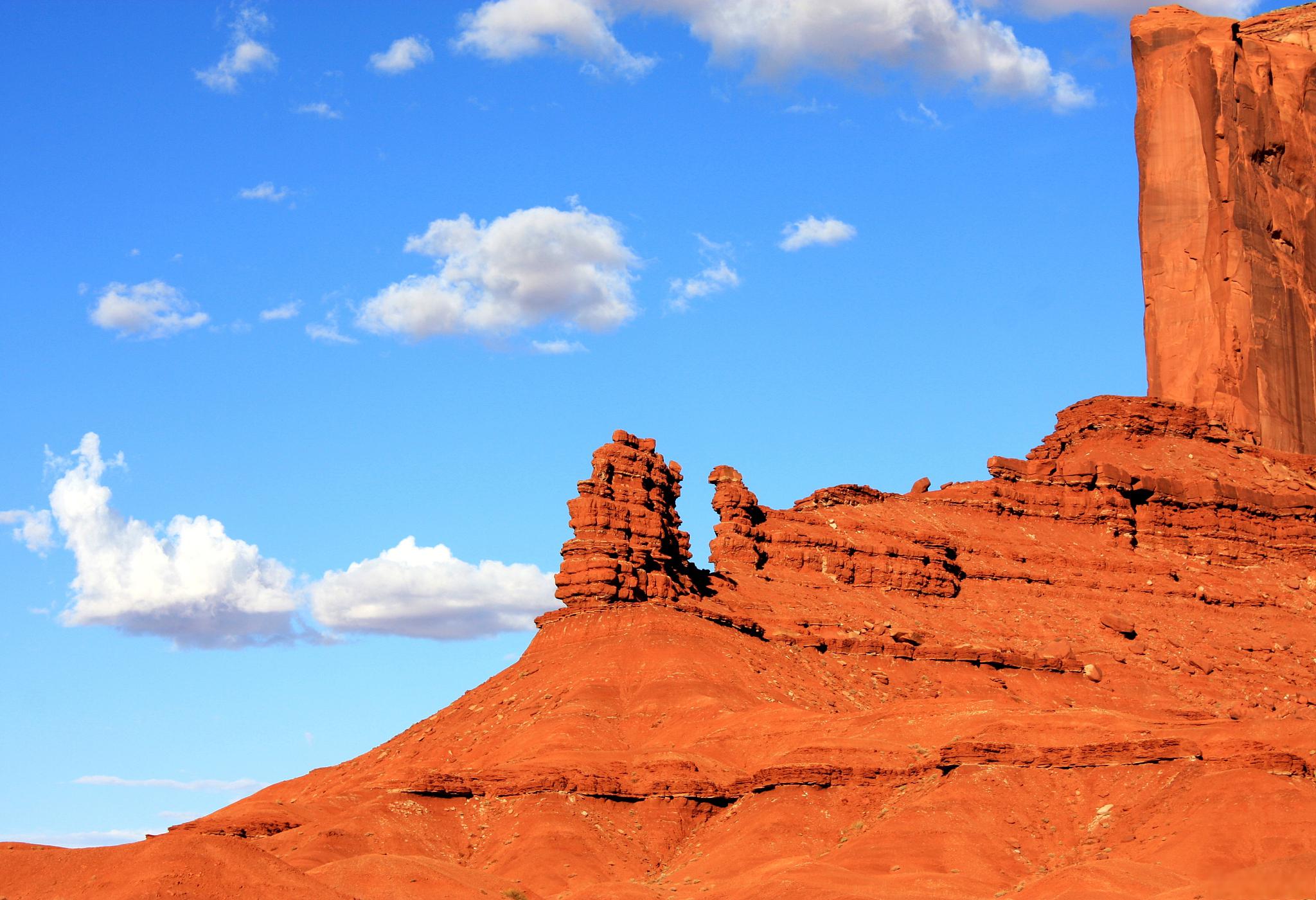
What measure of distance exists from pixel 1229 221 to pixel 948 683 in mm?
52567

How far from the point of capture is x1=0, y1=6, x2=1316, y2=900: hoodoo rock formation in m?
53.8

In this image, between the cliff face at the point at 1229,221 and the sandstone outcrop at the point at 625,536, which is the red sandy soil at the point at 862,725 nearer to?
the sandstone outcrop at the point at 625,536

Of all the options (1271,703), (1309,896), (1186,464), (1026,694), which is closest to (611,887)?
(1309,896)

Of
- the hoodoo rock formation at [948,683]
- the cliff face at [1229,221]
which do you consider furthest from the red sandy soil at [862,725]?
the cliff face at [1229,221]

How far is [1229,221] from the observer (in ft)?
388

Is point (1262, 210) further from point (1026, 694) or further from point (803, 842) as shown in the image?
point (803, 842)

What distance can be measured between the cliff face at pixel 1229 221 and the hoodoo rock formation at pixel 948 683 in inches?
8.7

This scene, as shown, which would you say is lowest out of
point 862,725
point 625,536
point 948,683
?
point 862,725

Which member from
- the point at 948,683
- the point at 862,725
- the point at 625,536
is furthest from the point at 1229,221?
the point at 862,725

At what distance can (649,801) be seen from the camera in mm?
61219

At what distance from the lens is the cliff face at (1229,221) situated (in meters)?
117

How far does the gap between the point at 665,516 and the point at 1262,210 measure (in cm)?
5687

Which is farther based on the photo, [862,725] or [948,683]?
[948,683]

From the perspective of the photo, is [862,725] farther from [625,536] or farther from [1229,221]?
[1229,221]
